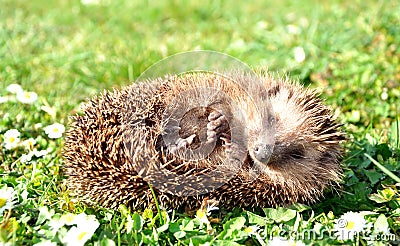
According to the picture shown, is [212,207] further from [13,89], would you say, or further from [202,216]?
[13,89]

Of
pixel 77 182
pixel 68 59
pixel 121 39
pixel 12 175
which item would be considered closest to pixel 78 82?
pixel 68 59

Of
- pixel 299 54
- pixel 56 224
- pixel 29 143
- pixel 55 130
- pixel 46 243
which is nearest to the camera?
pixel 46 243

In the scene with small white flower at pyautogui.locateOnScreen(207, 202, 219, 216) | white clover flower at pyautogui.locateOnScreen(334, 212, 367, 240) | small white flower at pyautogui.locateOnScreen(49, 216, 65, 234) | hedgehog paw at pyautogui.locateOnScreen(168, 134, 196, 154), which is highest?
hedgehog paw at pyautogui.locateOnScreen(168, 134, 196, 154)

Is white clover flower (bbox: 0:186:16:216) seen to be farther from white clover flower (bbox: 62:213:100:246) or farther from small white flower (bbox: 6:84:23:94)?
small white flower (bbox: 6:84:23:94)

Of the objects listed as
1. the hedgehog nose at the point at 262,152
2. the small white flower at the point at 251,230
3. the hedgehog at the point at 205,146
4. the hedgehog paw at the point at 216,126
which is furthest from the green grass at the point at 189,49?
the hedgehog paw at the point at 216,126

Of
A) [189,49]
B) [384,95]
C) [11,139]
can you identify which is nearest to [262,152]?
[11,139]

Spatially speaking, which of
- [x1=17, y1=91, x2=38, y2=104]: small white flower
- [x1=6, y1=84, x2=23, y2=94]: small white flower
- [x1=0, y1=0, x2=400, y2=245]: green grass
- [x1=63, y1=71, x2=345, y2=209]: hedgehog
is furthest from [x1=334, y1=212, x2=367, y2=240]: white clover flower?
[x1=6, y1=84, x2=23, y2=94]: small white flower
